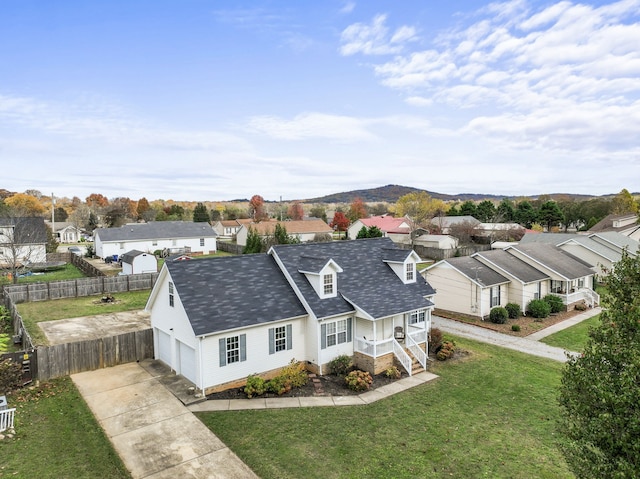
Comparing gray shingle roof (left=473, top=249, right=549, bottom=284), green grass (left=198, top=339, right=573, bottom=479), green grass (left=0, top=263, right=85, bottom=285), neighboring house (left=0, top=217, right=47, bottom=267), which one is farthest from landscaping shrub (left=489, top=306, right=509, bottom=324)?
neighboring house (left=0, top=217, right=47, bottom=267)

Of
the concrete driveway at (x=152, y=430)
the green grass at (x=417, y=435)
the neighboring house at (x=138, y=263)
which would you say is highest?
the neighboring house at (x=138, y=263)

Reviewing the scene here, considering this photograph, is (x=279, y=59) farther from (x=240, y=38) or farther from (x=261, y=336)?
(x=261, y=336)

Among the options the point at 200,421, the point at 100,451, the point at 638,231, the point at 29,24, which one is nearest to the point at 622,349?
the point at 200,421

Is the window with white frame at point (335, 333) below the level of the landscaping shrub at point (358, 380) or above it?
above

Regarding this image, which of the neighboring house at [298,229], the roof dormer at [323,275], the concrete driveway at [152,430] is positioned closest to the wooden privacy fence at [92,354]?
the concrete driveway at [152,430]

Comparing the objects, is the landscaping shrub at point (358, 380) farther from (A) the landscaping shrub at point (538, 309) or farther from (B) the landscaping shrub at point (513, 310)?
(A) the landscaping shrub at point (538, 309)

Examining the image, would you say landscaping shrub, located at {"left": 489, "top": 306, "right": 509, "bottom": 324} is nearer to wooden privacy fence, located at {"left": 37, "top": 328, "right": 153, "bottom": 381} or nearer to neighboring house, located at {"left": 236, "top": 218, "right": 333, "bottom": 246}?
wooden privacy fence, located at {"left": 37, "top": 328, "right": 153, "bottom": 381}
